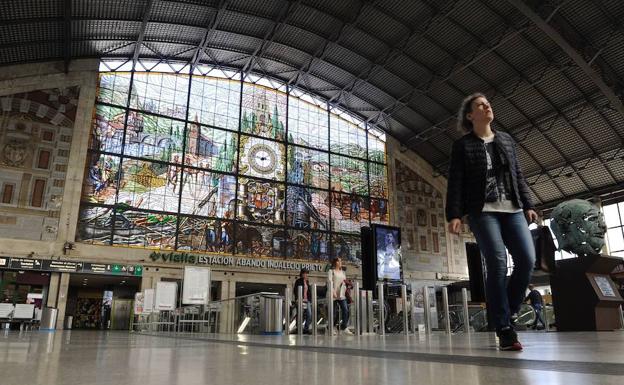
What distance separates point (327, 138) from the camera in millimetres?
29672

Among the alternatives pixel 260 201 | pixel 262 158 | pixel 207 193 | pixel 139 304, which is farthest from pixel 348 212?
pixel 139 304

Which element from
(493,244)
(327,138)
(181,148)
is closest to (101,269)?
(181,148)

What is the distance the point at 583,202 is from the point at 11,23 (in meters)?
21.1

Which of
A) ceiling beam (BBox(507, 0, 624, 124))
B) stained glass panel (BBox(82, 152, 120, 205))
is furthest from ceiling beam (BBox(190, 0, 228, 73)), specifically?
ceiling beam (BBox(507, 0, 624, 124))

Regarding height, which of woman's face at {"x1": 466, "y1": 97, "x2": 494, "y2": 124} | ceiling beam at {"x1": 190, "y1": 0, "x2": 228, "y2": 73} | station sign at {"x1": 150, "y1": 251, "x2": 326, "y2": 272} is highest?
ceiling beam at {"x1": 190, "y1": 0, "x2": 228, "y2": 73}

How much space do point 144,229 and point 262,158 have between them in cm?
786

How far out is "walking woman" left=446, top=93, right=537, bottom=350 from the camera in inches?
118

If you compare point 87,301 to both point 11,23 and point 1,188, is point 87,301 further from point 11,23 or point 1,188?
point 11,23

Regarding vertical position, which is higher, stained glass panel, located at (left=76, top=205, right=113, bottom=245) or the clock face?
the clock face

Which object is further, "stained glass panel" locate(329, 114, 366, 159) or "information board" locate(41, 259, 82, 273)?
"stained glass panel" locate(329, 114, 366, 159)

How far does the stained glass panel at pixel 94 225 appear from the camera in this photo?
72.4 feet

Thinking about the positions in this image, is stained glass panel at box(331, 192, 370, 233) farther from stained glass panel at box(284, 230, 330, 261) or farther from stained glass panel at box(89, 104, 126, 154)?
stained glass panel at box(89, 104, 126, 154)

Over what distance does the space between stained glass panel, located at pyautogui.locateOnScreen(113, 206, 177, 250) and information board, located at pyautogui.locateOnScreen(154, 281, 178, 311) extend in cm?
1025

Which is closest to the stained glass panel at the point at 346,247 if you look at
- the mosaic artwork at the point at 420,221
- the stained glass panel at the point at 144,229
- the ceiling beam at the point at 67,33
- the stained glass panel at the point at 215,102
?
the mosaic artwork at the point at 420,221
